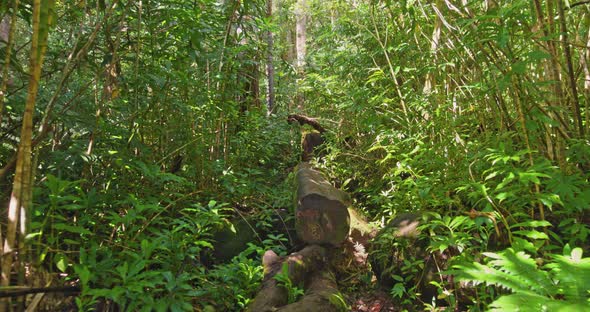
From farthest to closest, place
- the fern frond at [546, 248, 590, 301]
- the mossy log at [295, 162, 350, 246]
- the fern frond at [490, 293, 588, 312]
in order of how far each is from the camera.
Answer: the mossy log at [295, 162, 350, 246] → the fern frond at [546, 248, 590, 301] → the fern frond at [490, 293, 588, 312]

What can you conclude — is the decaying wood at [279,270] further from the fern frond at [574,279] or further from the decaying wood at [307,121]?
the decaying wood at [307,121]

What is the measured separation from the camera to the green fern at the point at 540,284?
3.44ft

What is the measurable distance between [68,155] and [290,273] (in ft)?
6.37

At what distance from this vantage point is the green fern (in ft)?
3.44

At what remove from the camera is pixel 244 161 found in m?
5.52

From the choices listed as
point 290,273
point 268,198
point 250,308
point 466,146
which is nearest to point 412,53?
point 466,146

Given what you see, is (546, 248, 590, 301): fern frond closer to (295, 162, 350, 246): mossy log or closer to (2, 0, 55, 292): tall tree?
(2, 0, 55, 292): tall tree

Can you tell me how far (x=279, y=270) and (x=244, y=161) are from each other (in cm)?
272

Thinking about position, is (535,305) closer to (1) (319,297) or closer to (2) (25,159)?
(1) (319,297)

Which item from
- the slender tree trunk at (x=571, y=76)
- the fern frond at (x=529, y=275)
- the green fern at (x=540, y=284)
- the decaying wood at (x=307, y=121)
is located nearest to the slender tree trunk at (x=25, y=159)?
the green fern at (x=540, y=284)

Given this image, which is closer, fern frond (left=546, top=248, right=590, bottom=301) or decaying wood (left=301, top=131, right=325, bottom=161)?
fern frond (left=546, top=248, right=590, bottom=301)

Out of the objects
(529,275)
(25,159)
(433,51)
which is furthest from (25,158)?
(433,51)

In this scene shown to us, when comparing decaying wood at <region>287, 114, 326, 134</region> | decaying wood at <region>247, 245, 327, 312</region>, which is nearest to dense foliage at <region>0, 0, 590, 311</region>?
decaying wood at <region>247, 245, 327, 312</region>

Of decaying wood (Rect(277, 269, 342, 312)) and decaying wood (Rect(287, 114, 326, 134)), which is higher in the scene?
decaying wood (Rect(287, 114, 326, 134))
